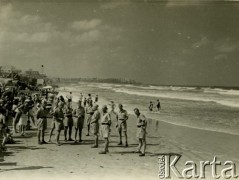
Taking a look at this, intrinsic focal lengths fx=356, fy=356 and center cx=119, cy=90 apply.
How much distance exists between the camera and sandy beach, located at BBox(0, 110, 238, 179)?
6227mm

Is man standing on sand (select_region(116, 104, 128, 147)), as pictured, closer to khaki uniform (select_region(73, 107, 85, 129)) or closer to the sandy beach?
the sandy beach

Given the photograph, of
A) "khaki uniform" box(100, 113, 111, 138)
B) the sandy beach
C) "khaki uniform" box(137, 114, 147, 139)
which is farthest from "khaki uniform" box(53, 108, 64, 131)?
"khaki uniform" box(137, 114, 147, 139)

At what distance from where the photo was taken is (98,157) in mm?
6805

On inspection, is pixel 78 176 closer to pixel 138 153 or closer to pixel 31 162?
pixel 31 162

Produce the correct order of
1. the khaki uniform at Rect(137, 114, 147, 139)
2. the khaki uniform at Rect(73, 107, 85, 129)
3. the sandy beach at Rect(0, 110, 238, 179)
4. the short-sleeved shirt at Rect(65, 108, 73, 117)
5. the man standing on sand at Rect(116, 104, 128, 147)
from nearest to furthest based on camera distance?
1. the sandy beach at Rect(0, 110, 238, 179)
2. the khaki uniform at Rect(137, 114, 147, 139)
3. the man standing on sand at Rect(116, 104, 128, 147)
4. the short-sleeved shirt at Rect(65, 108, 73, 117)
5. the khaki uniform at Rect(73, 107, 85, 129)

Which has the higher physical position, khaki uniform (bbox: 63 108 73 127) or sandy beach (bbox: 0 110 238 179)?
khaki uniform (bbox: 63 108 73 127)

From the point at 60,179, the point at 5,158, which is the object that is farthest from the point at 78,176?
the point at 5,158

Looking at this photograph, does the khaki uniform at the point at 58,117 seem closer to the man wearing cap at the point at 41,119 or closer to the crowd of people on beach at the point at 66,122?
the crowd of people on beach at the point at 66,122

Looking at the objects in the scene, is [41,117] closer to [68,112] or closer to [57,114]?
[57,114]

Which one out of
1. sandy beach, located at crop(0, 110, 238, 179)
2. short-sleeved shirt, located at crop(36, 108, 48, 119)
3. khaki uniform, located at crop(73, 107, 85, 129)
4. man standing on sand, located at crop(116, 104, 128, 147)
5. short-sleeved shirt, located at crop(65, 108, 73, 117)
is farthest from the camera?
khaki uniform, located at crop(73, 107, 85, 129)

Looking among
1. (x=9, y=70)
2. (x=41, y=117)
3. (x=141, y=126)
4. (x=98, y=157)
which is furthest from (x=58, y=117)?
(x=9, y=70)

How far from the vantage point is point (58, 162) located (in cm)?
649

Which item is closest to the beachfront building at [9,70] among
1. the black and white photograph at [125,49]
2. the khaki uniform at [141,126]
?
the black and white photograph at [125,49]

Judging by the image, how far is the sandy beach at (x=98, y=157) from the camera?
6.23 metres
